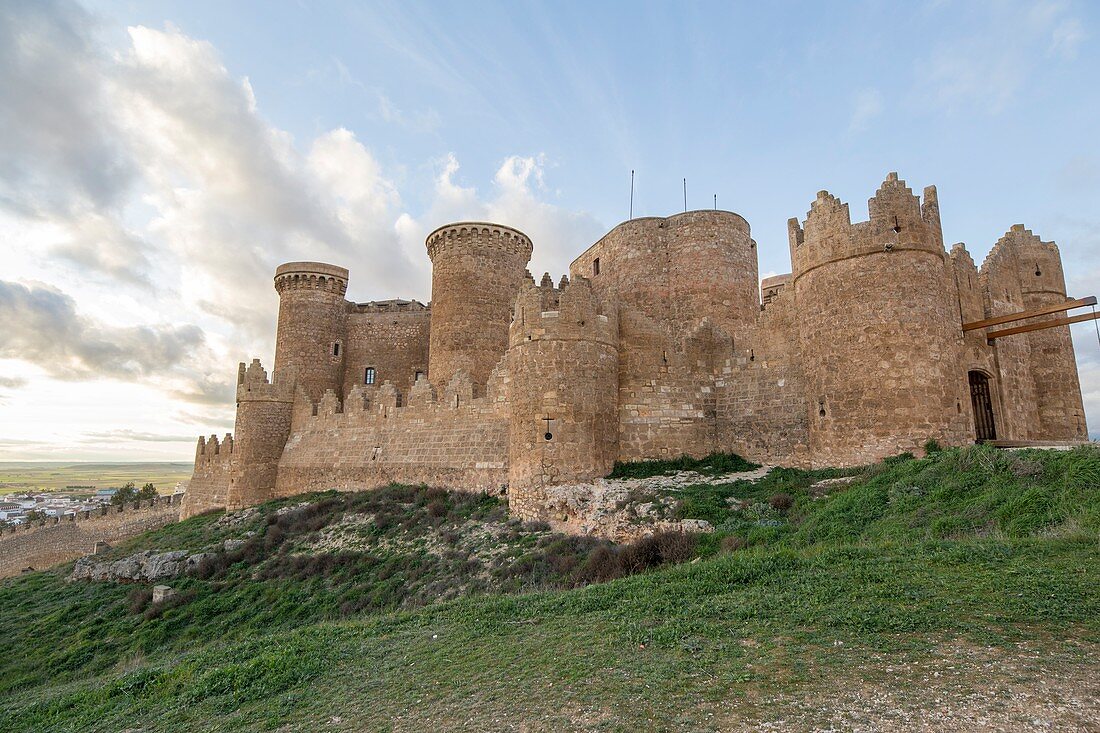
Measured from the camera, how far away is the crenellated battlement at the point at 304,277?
98.4ft

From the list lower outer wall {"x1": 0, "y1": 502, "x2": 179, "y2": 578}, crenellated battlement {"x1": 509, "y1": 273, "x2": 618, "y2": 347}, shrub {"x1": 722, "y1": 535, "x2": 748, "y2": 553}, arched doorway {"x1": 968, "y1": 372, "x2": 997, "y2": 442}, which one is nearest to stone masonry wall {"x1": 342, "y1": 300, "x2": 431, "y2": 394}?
lower outer wall {"x1": 0, "y1": 502, "x2": 179, "y2": 578}

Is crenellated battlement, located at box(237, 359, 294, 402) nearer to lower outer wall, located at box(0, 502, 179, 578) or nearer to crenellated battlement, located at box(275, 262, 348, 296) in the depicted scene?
crenellated battlement, located at box(275, 262, 348, 296)

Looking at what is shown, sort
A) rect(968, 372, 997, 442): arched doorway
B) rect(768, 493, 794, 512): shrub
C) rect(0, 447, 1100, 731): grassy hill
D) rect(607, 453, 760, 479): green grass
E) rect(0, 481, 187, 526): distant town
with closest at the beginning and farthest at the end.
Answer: rect(0, 447, 1100, 731): grassy hill < rect(768, 493, 794, 512): shrub < rect(968, 372, 997, 442): arched doorway < rect(607, 453, 760, 479): green grass < rect(0, 481, 187, 526): distant town

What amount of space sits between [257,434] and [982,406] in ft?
89.5

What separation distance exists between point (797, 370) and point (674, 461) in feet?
13.9

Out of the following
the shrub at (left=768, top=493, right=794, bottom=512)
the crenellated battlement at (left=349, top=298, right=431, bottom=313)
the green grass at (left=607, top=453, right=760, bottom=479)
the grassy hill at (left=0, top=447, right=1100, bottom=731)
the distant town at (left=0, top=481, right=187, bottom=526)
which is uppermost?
the crenellated battlement at (left=349, top=298, right=431, bottom=313)

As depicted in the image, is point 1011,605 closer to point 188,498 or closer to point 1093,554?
point 1093,554

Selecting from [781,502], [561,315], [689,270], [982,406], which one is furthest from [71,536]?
[982,406]

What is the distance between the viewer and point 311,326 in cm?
2992

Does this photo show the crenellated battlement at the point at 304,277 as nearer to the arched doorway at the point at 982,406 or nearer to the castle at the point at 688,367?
the castle at the point at 688,367

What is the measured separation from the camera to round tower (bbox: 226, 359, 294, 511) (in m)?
25.5

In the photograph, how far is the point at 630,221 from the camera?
22141 millimetres

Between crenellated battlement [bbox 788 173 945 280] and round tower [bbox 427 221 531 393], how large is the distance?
1480 cm

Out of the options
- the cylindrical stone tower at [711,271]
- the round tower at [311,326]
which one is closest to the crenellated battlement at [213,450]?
the round tower at [311,326]
